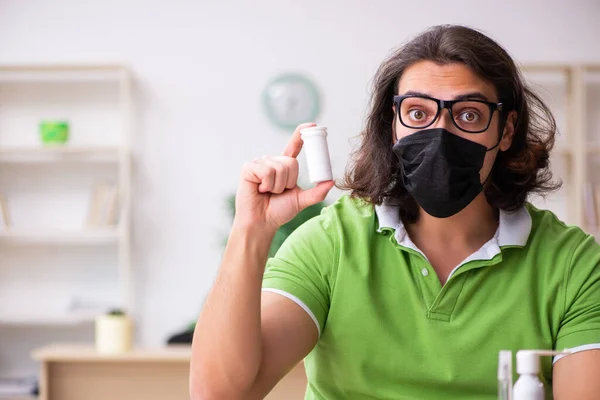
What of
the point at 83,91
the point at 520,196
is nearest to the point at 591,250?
the point at 520,196

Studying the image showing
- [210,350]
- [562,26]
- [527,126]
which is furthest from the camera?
[562,26]

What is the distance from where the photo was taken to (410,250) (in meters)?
1.54

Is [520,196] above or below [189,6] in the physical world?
below

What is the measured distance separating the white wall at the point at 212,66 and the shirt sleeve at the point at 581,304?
372cm

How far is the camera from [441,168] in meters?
1.47

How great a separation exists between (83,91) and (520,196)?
13.4ft

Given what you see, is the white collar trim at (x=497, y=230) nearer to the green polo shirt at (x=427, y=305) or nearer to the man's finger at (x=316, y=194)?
the green polo shirt at (x=427, y=305)

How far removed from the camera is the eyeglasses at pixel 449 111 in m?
1.48

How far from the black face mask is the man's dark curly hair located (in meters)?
0.12

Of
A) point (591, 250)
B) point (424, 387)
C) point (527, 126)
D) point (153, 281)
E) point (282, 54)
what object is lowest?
point (153, 281)

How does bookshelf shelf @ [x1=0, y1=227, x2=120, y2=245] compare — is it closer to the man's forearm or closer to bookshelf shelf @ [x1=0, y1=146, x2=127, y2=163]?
bookshelf shelf @ [x1=0, y1=146, x2=127, y2=163]

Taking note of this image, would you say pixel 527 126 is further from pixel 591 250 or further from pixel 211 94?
pixel 211 94

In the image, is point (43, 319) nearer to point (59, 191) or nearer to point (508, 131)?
point (59, 191)

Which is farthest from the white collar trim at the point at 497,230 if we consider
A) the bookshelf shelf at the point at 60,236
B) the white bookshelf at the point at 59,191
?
the white bookshelf at the point at 59,191
